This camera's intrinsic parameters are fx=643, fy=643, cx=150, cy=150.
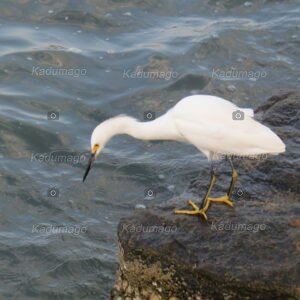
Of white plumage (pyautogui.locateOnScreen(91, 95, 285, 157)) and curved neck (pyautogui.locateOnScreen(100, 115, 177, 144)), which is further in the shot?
curved neck (pyautogui.locateOnScreen(100, 115, 177, 144))

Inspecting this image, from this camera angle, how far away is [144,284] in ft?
19.7

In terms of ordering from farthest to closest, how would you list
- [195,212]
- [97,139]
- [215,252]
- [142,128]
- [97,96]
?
1. [97,96]
2. [142,128]
3. [97,139]
4. [195,212]
5. [215,252]

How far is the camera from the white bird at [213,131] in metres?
6.46

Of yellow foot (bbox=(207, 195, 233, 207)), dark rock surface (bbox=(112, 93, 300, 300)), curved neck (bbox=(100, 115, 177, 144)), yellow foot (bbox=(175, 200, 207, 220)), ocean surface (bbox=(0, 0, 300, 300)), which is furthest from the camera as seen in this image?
ocean surface (bbox=(0, 0, 300, 300))

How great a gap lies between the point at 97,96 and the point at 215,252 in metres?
6.91

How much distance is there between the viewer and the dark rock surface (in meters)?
5.55

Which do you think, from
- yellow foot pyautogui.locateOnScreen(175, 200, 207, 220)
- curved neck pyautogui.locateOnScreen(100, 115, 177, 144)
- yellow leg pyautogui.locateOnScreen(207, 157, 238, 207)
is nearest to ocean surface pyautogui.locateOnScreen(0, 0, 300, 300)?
yellow foot pyautogui.locateOnScreen(175, 200, 207, 220)

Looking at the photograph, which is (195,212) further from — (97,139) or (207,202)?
(97,139)

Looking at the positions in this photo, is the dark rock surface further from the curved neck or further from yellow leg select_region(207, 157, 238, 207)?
the curved neck

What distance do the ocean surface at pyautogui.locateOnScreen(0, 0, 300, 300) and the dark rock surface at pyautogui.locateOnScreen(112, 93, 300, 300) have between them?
196cm

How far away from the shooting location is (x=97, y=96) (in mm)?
12242

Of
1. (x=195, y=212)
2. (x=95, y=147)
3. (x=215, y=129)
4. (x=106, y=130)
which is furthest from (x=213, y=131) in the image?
(x=95, y=147)

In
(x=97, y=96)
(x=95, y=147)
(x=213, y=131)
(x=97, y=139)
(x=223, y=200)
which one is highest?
(x=213, y=131)

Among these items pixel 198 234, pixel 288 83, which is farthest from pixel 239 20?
pixel 198 234
